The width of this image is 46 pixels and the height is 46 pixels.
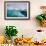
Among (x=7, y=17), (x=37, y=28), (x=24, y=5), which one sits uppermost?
(x=24, y=5)

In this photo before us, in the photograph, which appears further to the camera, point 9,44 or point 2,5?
point 2,5

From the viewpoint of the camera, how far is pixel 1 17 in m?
3.62

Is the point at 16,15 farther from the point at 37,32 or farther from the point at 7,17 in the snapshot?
the point at 37,32

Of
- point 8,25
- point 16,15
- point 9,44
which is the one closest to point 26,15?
point 16,15

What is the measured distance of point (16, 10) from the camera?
3.62 m

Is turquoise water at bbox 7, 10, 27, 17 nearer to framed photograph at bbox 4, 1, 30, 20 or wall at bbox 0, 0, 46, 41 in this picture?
framed photograph at bbox 4, 1, 30, 20

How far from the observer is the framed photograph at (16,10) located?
361 centimetres

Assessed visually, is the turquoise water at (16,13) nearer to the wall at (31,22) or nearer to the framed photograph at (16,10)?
the framed photograph at (16,10)

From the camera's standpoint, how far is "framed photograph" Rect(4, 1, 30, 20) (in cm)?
361

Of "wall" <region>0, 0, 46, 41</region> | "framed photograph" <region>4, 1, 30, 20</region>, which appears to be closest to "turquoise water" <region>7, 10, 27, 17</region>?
"framed photograph" <region>4, 1, 30, 20</region>

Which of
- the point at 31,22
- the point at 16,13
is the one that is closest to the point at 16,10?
the point at 16,13

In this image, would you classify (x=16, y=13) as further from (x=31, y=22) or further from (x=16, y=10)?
(x=31, y=22)

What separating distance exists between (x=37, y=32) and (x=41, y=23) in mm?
212

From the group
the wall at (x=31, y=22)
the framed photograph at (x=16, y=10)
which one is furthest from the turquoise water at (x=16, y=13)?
the wall at (x=31, y=22)
